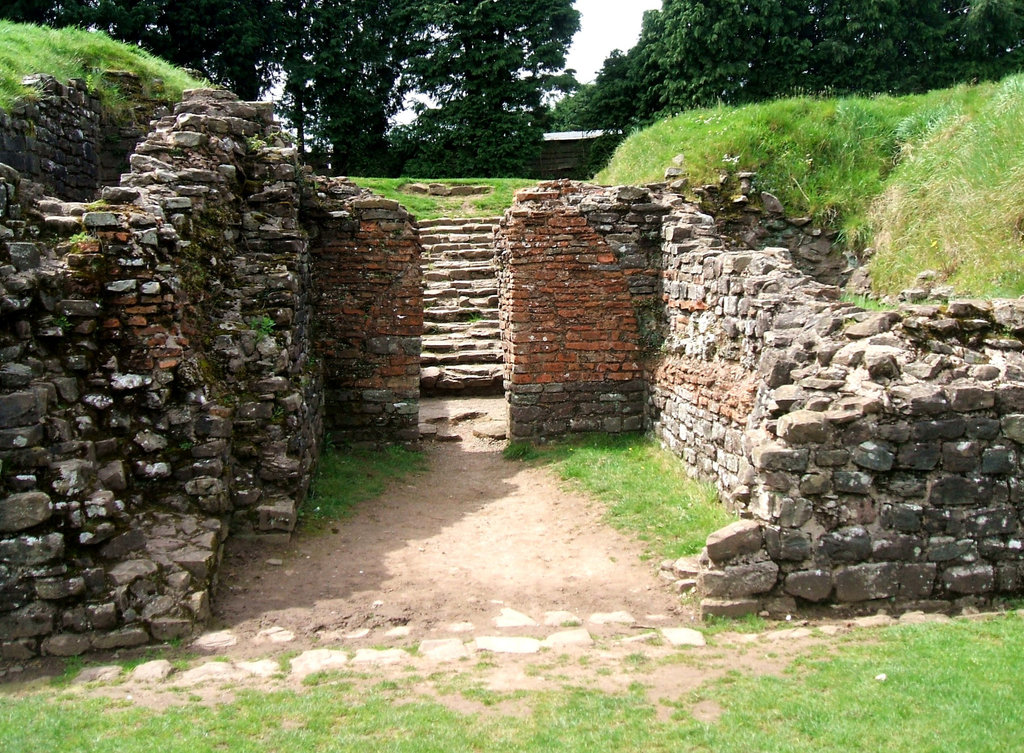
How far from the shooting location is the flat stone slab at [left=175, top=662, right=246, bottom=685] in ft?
16.7

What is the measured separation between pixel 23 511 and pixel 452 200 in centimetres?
1681

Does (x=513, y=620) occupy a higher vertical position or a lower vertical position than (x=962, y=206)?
lower

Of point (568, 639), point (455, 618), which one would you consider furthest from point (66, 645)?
point (568, 639)

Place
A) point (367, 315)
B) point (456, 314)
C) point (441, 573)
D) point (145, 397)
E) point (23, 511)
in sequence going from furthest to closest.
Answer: point (456, 314), point (367, 315), point (441, 573), point (145, 397), point (23, 511)

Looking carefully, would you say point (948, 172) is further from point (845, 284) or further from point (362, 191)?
point (362, 191)

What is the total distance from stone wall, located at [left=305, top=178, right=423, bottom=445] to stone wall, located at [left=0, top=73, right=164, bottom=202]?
4.75 meters

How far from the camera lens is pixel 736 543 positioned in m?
6.00

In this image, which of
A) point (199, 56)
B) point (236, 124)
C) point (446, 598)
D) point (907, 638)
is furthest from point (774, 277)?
point (199, 56)

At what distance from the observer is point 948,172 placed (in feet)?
35.9

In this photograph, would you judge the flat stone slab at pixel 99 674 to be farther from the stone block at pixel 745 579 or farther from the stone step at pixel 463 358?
the stone step at pixel 463 358

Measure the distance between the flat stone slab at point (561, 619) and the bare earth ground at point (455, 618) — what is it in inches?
0.6

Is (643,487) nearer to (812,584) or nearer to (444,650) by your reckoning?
(812,584)

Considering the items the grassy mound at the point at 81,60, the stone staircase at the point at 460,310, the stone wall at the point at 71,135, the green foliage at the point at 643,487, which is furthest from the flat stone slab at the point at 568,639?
the grassy mound at the point at 81,60

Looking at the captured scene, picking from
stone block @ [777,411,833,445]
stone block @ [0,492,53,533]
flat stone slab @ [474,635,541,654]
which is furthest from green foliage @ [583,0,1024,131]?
stone block @ [0,492,53,533]
